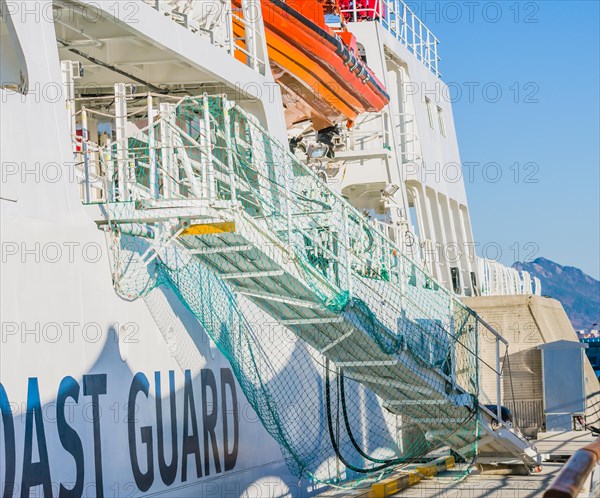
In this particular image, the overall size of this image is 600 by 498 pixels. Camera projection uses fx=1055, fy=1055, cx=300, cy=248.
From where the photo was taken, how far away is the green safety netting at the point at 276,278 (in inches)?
355

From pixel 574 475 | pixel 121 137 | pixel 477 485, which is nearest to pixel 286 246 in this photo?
pixel 121 137

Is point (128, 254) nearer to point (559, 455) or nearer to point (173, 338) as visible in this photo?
point (173, 338)

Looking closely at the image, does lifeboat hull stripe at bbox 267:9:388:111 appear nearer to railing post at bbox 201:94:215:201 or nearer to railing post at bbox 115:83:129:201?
railing post at bbox 115:83:129:201

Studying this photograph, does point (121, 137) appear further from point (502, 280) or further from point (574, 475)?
point (502, 280)

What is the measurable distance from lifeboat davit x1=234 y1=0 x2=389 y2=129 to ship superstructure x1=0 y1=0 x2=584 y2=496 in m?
0.04

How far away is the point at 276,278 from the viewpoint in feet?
32.2

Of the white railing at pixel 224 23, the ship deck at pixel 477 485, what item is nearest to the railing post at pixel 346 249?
the white railing at pixel 224 23

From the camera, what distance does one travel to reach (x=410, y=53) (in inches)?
939

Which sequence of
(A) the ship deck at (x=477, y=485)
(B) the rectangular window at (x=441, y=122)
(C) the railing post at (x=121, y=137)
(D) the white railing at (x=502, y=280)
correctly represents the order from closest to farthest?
(C) the railing post at (x=121, y=137) < (A) the ship deck at (x=477, y=485) < (D) the white railing at (x=502, y=280) < (B) the rectangular window at (x=441, y=122)

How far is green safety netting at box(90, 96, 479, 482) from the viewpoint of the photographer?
9.01 metres

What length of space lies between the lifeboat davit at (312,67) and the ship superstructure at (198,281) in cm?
4

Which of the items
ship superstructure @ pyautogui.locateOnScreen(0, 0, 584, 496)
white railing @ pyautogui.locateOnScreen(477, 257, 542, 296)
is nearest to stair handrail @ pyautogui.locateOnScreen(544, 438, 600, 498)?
ship superstructure @ pyautogui.locateOnScreen(0, 0, 584, 496)

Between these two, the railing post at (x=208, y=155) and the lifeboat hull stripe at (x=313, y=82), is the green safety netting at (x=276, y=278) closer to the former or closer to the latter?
the railing post at (x=208, y=155)

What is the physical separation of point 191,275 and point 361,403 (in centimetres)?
584
